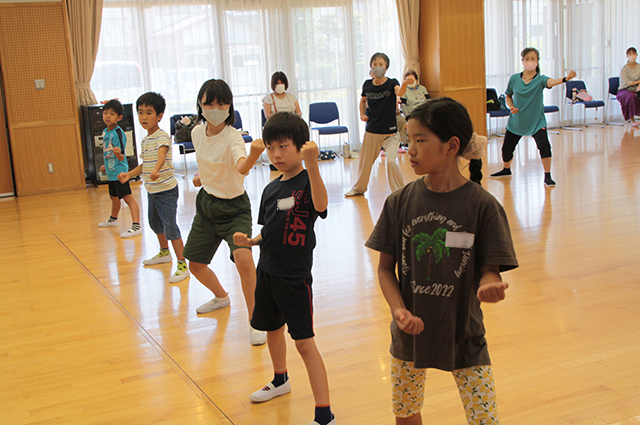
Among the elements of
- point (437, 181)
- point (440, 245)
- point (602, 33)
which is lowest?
point (440, 245)

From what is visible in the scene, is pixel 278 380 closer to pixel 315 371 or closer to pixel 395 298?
pixel 315 371

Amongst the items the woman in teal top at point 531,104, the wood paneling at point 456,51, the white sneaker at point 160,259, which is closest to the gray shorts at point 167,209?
the white sneaker at point 160,259

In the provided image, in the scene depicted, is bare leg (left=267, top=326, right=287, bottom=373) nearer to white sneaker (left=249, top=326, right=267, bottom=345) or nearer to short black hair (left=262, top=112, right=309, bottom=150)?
white sneaker (left=249, top=326, right=267, bottom=345)

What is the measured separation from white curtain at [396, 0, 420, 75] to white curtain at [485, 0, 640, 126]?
1.67 m

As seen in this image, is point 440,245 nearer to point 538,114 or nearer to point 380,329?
point 380,329

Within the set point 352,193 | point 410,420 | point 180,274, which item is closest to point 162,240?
point 180,274

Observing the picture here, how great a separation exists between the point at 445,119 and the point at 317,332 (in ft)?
5.97

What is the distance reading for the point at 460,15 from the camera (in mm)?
10844

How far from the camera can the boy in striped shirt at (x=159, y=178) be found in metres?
4.08

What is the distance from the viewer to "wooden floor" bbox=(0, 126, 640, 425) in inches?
91.6

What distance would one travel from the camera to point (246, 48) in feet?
33.2

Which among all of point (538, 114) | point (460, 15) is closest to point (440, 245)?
point (538, 114)

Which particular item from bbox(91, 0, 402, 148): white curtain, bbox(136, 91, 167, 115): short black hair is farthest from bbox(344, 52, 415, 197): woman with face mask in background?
bbox(91, 0, 402, 148): white curtain

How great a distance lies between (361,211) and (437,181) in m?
4.44
